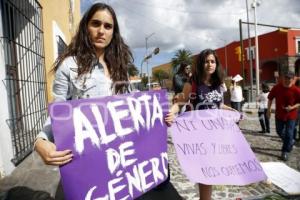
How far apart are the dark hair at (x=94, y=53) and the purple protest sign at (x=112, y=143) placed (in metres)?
0.14

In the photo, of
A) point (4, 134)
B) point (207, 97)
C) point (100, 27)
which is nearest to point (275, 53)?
point (207, 97)

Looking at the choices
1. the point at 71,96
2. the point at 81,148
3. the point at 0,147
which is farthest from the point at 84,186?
the point at 0,147

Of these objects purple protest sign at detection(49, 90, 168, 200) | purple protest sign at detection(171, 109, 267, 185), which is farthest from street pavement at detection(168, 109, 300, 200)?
purple protest sign at detection(49, 90, 168, 200)

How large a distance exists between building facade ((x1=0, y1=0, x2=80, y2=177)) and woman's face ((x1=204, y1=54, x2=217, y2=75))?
6.84ft

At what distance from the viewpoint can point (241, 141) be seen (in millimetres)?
3438

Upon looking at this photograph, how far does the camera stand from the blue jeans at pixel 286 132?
6.52 meters

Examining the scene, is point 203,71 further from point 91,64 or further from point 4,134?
point 4,134

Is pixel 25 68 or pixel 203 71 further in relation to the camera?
pixel 25 68

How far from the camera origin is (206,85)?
3920 mm

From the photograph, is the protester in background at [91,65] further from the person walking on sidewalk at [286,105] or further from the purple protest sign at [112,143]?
the person walking on sidewalk at [286,105]

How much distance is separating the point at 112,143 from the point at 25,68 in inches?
189

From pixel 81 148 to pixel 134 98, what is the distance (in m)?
0.53

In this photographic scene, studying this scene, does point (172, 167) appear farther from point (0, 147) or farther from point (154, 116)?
point (154, 116)

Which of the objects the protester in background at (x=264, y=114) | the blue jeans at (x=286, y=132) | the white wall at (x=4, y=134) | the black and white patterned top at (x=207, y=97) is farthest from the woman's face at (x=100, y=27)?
the protester in background at (x=264, y=114)
